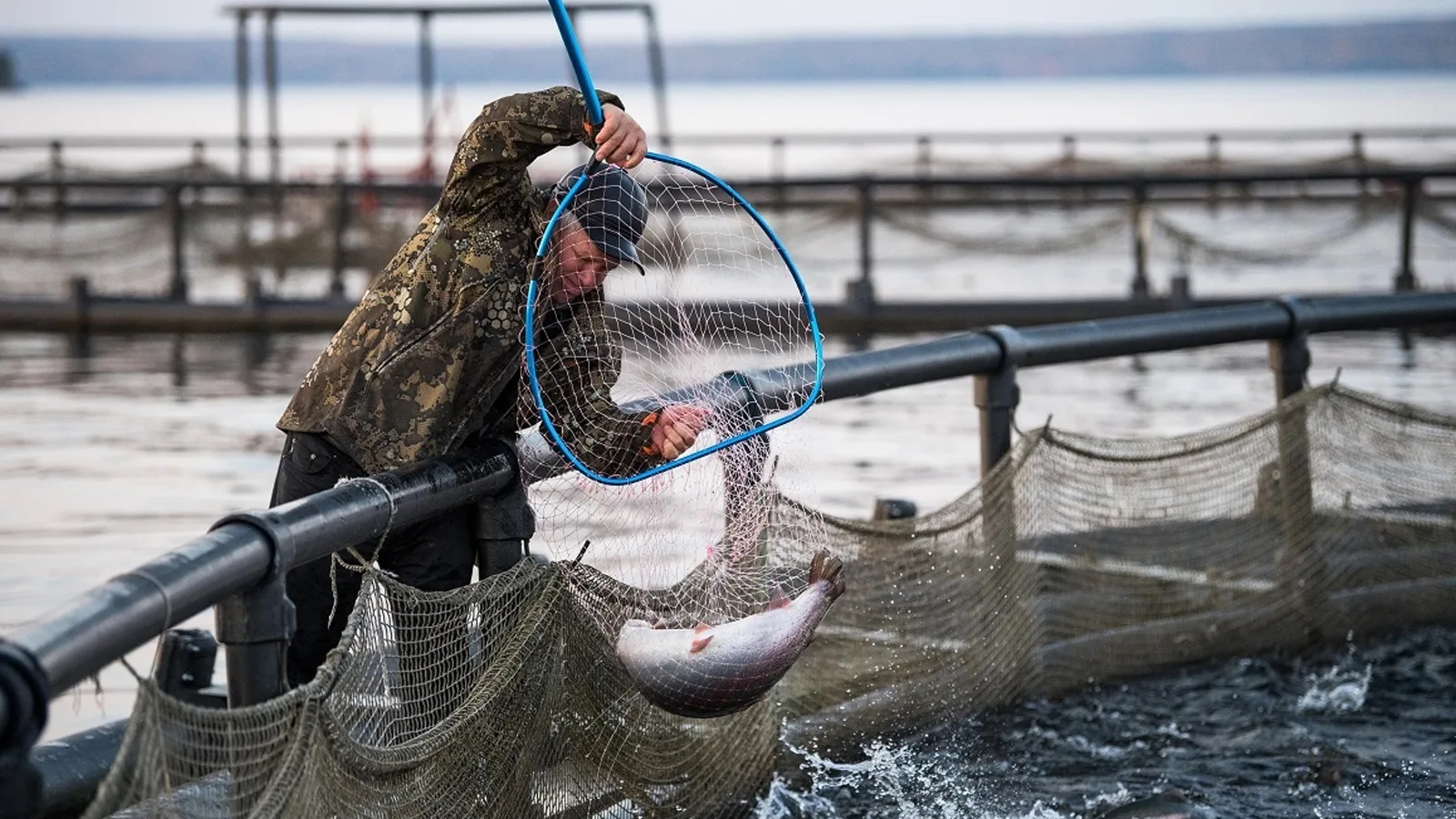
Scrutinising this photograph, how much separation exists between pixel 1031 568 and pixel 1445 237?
17.6m

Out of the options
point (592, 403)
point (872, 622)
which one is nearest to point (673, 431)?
point (592, 403)

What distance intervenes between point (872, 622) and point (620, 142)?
6.20 ft

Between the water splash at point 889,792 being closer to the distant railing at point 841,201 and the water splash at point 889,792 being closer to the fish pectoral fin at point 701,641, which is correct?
the fish pectoral fin at point 701,641

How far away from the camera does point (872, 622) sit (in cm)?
560

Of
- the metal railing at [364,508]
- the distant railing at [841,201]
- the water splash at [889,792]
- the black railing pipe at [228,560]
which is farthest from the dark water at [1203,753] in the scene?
the distant railing at [841,201]

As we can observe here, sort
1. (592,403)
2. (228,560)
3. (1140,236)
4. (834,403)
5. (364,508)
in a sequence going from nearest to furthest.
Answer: (228,560) → (364,508) → (592,403) → (834,403) → (1140,236)

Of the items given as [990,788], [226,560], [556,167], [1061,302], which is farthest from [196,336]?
[226,560]

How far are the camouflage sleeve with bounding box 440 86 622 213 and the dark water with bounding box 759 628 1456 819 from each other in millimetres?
1776

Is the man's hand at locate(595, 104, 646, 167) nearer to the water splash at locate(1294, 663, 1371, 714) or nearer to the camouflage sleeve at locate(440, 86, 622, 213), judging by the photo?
the camouflage sleeve at locate(440, 86, 622, 213)

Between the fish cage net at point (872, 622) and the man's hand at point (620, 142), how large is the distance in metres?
0.87

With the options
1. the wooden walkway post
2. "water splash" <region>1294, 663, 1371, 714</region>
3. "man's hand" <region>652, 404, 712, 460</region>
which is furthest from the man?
the wooden walkway post

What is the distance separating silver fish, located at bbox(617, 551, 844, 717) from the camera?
4133 mm

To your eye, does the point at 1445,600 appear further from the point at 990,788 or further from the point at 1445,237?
the point at 1445,237

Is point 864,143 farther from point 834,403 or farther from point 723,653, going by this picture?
point 723,653
